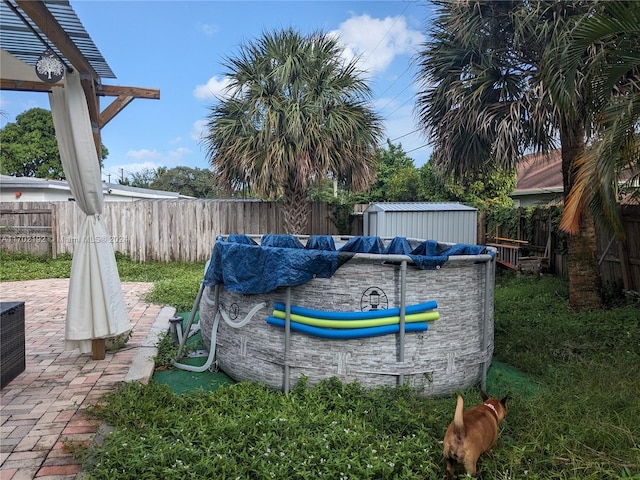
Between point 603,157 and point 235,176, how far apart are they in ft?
22.8

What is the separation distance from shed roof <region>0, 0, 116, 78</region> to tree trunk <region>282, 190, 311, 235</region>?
577cm

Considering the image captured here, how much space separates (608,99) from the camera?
427cm

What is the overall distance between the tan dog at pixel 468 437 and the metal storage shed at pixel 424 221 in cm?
654

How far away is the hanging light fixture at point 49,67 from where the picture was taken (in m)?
3.70

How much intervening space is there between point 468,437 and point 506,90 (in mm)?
5571

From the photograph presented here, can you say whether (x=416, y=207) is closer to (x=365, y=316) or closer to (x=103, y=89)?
(x=365, y=316)

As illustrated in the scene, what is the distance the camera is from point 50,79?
374 centimetres

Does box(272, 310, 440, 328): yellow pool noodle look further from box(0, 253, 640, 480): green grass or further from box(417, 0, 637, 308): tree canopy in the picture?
box(417, 0, 637, 308): tree canopy

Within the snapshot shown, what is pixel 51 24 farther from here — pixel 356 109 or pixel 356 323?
pixel 356 109

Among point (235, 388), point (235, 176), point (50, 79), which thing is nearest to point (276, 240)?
point (235, 388)

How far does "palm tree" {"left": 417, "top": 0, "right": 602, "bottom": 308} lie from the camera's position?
5.75m

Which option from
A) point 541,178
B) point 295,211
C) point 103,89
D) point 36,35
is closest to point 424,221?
point 295,211

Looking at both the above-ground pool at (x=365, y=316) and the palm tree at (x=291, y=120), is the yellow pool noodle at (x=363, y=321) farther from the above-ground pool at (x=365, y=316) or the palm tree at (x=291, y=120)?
the palm tree at (x=291, y=120)

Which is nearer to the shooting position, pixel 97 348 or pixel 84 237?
pixel 84 237
